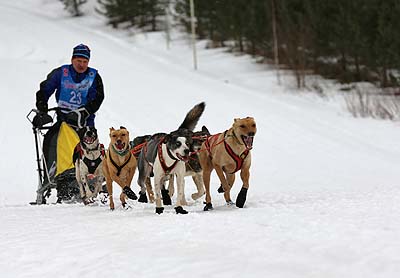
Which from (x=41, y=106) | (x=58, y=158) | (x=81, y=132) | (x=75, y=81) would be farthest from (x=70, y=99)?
(x=58, y=158)

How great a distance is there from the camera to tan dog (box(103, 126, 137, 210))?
18.7 ft

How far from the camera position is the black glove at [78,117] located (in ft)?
22.5

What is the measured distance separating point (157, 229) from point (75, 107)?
341 centimetres

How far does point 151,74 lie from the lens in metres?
21.3

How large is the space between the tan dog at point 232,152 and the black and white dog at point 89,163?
4.21 feet

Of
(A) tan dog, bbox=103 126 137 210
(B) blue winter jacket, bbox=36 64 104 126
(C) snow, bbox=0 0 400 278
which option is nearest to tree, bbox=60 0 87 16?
(C) snow, bbox=0 0 400 278

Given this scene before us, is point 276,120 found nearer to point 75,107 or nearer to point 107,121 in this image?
point 107,121

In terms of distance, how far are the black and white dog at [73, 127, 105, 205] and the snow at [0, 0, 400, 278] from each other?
230 mm

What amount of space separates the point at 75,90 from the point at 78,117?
37 centimetres

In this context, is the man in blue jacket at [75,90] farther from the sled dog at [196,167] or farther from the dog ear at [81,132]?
the sled dog at [196,167]

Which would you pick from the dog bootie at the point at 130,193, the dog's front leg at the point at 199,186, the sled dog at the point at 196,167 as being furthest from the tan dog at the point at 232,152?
the dog bootie at the point at 130,193

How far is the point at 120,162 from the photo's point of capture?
229 inches

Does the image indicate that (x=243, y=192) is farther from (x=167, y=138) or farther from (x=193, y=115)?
(x=193, y=115)

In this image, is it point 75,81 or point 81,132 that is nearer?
point 81,132
